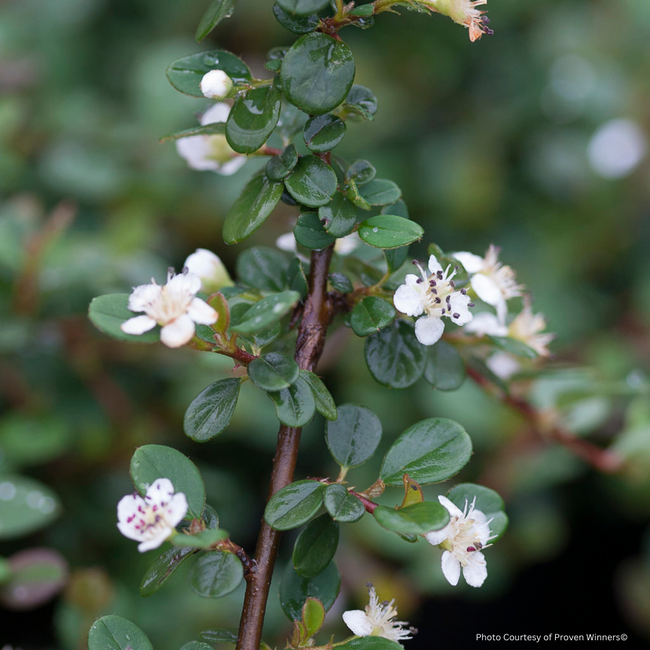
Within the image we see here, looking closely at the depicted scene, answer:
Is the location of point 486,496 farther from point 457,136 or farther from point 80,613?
point 457,136

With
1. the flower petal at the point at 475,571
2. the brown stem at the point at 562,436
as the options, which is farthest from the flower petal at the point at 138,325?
the brown stem at the point at 562,436

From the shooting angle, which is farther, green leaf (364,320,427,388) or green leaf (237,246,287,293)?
green leaf (237,246,287,293)

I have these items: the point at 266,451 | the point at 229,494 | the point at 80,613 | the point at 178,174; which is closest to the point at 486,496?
the point at 80,613

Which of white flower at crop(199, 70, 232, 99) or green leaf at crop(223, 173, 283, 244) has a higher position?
white flower at crop(199, 70, 232, 99)

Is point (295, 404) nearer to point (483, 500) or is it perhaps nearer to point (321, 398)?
point (321, 398)

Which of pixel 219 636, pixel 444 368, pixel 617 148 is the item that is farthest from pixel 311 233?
pixel 617 148

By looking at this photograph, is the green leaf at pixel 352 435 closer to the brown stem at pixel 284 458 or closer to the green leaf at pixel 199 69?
the brown stem at pixel 284 458

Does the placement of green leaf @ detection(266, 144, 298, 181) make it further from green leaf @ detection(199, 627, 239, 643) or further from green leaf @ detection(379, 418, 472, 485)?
green leaf @ detection(199, 627, 239, 643)

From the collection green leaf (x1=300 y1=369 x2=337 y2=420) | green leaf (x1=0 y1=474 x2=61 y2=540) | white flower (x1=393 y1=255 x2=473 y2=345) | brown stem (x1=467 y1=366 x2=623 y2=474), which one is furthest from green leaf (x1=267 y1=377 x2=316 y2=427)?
green leaf (x1=0 y1=474 x2=61 y2=540)
